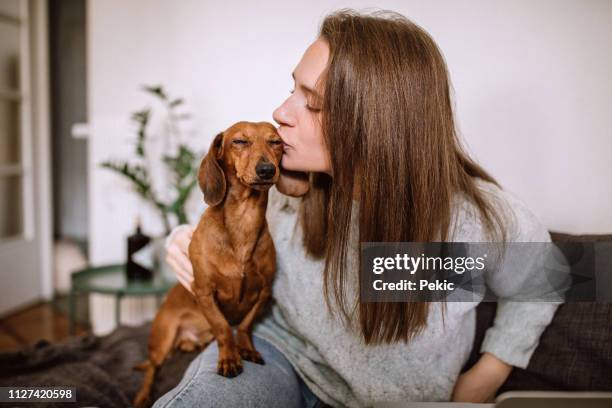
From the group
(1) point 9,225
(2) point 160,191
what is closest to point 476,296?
(2) point 160,191

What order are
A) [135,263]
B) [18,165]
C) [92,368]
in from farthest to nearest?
[18,165] < [135,263] < [92,368]

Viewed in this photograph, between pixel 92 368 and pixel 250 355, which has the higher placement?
pixel 250 355

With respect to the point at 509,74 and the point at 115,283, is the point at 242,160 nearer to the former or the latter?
the point at 509,74

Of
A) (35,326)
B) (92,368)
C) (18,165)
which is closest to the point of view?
(92,368)

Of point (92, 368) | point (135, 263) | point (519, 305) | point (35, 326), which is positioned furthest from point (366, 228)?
point (35, 326)

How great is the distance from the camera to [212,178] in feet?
2.44

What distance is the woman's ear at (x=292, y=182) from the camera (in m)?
0.77

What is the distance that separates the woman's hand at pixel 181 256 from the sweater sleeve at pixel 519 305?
495 mm

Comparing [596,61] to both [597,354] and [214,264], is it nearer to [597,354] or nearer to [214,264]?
[597,354]

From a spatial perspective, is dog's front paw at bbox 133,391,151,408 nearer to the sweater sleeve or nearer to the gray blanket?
the gray blanket

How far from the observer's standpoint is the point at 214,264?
76 cm

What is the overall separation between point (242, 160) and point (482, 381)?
1.90ft

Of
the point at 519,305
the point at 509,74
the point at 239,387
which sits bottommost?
the point at 239,387

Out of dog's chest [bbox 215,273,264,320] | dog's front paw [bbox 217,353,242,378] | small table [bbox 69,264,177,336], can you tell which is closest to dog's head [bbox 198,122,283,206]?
dog's chest [bbox 215,273,264,320]
